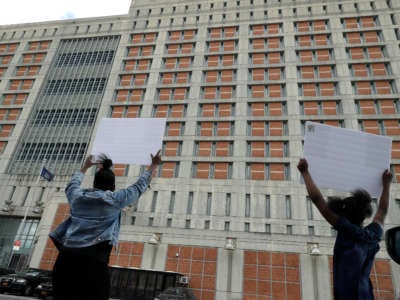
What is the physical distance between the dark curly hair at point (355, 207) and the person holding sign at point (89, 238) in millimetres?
2197

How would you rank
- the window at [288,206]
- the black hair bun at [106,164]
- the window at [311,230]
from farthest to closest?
the window at [288,206]
the window at [311,230]
the black hair bun at [106,164]

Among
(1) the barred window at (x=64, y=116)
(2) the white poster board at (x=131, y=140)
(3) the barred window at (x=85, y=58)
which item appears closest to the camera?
(2) the white poster board at (x=131, y=140)

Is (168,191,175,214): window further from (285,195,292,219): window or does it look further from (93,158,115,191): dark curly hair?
(93,158,115,191): dark curly hair

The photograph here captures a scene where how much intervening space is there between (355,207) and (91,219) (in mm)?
2717

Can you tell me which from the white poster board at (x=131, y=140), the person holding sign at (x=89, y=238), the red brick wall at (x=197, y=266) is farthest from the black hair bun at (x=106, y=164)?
the red brick wall at (x=197, y=266)

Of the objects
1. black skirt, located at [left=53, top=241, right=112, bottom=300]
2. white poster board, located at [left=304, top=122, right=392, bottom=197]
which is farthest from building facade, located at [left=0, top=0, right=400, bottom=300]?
black skirt, located at [left=53, top=241, right=112, bottom=300]

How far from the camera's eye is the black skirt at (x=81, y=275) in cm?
259

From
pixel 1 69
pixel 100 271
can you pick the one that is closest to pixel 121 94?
pixel 1 69

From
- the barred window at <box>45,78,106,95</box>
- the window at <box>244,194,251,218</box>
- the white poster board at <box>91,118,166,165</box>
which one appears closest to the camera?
the white poster board at <box>91,118,166,165</box>

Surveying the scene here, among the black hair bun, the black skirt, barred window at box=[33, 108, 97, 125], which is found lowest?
the black skirt

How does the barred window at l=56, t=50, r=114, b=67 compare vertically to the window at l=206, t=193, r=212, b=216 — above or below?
above

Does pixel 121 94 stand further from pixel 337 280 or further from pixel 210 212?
pixel 337 280

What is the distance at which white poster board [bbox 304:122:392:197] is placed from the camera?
357 cm

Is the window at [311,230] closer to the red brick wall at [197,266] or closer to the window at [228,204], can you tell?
the window at [228,204]
